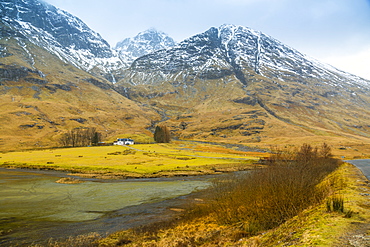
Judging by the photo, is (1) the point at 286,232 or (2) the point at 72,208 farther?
(2) the point at 72,208

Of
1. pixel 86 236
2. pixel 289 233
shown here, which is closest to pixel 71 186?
pixel 86 236

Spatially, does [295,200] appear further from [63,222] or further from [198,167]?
[198,167]

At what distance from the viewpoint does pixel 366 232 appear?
27.8 feet

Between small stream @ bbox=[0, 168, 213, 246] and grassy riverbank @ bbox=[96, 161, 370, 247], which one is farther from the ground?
grassy riverbank @ bbox=[96, 161, 370, 247]

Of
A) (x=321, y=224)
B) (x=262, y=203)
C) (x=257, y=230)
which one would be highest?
(x=321, y=224)

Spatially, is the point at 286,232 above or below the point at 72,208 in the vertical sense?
above

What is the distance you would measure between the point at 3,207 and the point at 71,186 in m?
16.1

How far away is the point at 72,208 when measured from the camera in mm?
30109

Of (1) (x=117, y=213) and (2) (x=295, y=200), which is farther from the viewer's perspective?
(1) (x=117, y=213)

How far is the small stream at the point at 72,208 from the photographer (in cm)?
2167

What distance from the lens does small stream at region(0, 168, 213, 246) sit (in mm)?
21670

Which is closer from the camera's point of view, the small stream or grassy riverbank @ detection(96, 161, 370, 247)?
grassy riverbank @ detection(96, 161, 370, 247)

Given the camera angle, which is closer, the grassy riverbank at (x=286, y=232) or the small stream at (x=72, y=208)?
the grassy riverbank at (x=286, y=232)

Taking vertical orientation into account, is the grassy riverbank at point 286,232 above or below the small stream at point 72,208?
above
